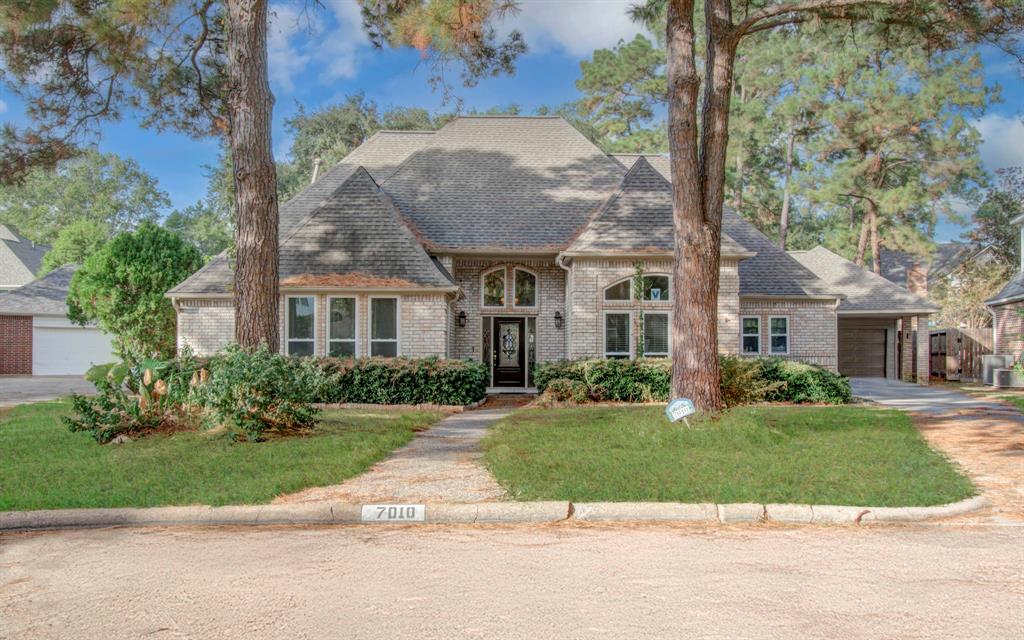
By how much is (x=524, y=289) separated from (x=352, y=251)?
5093mm

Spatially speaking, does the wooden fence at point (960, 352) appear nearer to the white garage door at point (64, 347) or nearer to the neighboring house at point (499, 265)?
the neighboring house at point (499, 265)

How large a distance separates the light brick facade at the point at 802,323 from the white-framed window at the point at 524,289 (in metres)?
6.20

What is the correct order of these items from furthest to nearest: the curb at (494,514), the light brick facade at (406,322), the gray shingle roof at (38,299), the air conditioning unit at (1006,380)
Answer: the gray shingle roof at (38,299), the air conditioning unit at (1006,380), the light brick facade at (406,322), the curb at (494,514)

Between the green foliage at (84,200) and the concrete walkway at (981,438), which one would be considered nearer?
the concrete walkway at (981,438)

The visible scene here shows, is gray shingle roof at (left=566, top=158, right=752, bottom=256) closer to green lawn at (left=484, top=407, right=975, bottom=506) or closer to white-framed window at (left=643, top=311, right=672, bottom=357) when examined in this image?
white-framed window at (left=643, top=311, right=672, bottom=357)

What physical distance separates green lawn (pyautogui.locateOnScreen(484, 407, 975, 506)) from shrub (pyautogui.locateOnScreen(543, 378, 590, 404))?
3.92m

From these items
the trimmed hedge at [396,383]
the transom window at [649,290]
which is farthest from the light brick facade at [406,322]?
the transom window at [649,290]

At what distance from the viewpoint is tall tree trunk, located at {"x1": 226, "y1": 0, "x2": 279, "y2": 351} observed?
11.7 metres

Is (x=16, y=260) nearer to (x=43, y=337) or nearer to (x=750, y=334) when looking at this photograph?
(x=43, y=337)

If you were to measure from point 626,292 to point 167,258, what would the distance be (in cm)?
1776

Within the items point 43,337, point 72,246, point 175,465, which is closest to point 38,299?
point 43,337

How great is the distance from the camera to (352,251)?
18297 mm

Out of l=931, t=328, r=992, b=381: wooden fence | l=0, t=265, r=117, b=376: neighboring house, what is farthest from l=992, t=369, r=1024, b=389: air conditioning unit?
l=0, t=265, r=117, b=376: neighboring house

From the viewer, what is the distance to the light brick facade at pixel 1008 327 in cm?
2395
